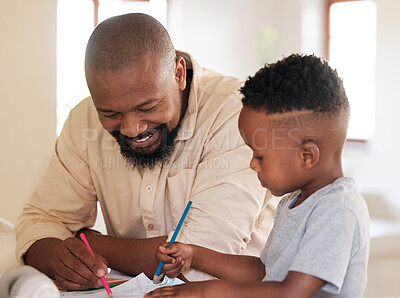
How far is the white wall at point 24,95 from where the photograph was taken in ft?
11.3

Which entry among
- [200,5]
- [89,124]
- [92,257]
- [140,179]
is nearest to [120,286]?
[92,257]

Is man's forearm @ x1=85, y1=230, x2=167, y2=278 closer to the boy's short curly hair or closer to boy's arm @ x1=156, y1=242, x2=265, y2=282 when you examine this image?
boy's arm @ x1=156, y1=242, x2=265, y2=282

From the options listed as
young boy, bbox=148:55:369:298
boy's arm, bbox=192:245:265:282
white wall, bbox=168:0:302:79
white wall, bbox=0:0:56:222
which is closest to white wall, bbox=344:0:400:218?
white wall, bbox=168:0:302:79

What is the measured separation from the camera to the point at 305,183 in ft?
3.82

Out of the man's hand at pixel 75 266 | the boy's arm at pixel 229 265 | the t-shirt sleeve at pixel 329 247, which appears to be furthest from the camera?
the man's hand at pixel 75 266

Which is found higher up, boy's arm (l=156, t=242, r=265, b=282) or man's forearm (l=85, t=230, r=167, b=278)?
boy's arm (l=156, t=242, r=265, b=282)

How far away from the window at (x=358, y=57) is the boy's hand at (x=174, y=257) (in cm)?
384

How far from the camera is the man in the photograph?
5.25 ft

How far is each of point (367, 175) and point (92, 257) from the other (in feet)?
11.2

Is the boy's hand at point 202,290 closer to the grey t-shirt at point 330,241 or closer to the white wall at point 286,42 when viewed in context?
the grey t-shirt at point 330,241

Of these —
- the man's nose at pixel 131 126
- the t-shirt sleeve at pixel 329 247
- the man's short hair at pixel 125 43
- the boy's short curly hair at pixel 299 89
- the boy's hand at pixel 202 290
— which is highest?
the man's short hair at pixel 125 43

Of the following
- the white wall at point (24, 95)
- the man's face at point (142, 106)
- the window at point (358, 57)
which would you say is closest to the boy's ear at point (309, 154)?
the man's face at point (142, 106)

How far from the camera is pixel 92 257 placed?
4.77 ft

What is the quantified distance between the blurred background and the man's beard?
2.81 feet
